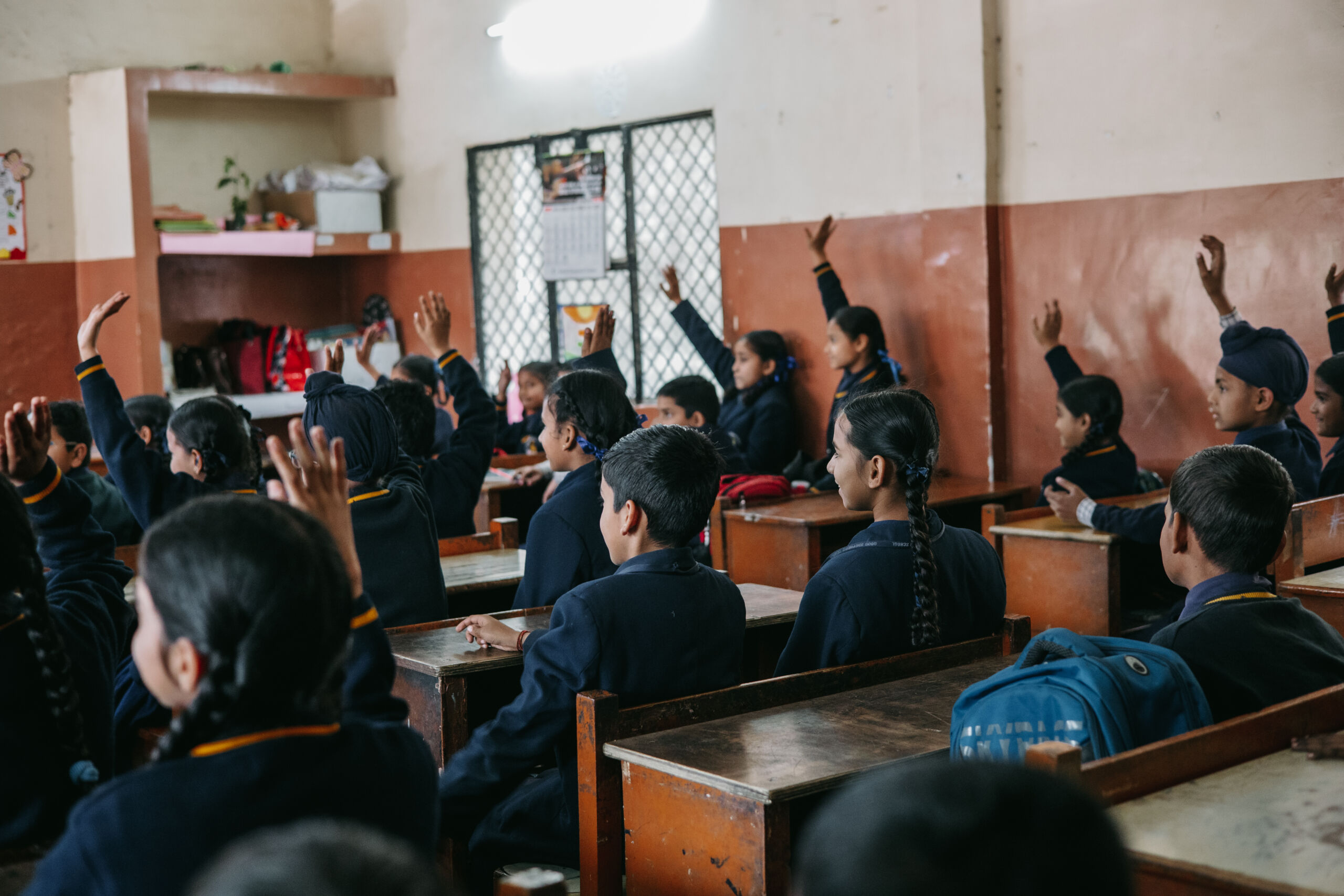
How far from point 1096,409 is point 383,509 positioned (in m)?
2.52

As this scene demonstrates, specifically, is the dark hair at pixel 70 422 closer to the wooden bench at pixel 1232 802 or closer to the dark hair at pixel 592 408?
the dark hair at pixel 592 408

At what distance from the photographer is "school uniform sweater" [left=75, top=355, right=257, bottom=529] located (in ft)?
9.52

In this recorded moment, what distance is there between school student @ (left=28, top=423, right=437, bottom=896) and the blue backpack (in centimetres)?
81

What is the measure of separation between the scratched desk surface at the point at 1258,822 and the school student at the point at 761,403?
3812mm

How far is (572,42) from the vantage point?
6395mm

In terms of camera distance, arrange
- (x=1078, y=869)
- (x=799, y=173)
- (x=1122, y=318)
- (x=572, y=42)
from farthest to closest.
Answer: (x=572, y=42), (x=799, y=173), (x=1122, y=318), (x=1078, y=869)

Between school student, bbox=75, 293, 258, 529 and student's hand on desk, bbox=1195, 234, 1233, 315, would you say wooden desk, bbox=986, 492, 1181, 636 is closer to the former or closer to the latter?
student's hand on desk, bbox=1195, 234, 1233, 315

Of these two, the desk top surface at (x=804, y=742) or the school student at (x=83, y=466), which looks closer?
the desk top surface at (x=804, y=742)

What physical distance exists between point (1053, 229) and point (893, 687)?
3.12 m

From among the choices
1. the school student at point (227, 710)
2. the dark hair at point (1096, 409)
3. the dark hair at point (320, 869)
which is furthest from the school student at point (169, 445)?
the dark hair at point (1096, 409)

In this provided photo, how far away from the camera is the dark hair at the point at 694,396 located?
488 cm

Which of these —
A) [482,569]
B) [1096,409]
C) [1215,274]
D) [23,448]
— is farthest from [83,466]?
[1215,274]

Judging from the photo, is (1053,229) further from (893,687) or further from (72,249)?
(72,249)

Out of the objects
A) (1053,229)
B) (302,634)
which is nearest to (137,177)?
(1053,229)
